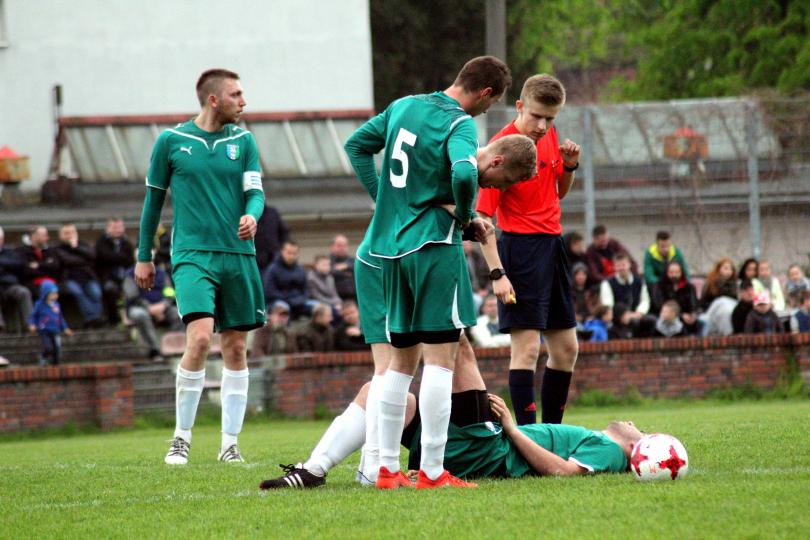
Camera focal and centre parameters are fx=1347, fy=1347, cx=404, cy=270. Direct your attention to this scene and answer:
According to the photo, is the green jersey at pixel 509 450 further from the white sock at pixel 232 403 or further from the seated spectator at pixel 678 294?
the seated spectator at pixel 678 294

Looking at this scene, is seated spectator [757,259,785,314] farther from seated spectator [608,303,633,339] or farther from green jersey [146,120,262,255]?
green jersey [146,120,262,255]

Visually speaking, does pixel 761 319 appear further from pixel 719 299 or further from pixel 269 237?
pixel 269 237

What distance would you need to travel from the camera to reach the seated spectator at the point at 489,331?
17688 millimetres

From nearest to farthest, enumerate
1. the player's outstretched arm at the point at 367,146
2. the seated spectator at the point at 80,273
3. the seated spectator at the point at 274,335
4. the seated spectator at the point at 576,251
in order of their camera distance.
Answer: the player's outstretched arm at the point at 367,146 < the seated spectator at the point at 274,335 < the seated spectator at the point at 576,251 < the seated spectator at the point at 80,273

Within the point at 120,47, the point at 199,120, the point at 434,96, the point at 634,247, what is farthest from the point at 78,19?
the point at 434,96

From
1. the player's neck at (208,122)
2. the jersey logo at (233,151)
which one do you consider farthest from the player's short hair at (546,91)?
the player's neck at (208,122)

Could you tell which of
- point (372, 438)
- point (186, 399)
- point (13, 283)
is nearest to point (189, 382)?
point (186, 399)

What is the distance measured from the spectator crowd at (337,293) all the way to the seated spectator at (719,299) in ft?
0.05

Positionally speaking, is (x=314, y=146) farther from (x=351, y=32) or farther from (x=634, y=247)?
(x=634, y=247)

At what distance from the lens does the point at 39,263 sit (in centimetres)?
1895

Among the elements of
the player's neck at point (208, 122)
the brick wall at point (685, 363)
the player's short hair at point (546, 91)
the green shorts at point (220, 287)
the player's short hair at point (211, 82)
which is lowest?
the brick wall at point (685, 363)

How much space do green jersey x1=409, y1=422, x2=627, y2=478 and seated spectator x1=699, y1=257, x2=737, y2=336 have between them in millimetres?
11278

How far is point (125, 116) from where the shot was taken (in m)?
28.6

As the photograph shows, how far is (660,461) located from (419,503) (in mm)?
1386
